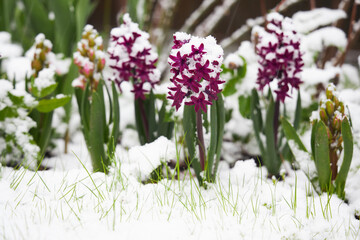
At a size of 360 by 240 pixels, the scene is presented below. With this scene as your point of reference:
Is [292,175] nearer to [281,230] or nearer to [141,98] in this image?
[281,230]

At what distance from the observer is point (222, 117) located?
1664mm

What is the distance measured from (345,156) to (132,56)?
1037mm

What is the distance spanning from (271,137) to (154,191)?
26.4 inches

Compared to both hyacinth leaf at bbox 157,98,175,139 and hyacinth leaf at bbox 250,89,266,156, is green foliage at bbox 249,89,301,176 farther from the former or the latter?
hyacinth leaf at bbox 157,98,175,139

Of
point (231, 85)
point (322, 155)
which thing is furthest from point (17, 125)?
point (322, 155)

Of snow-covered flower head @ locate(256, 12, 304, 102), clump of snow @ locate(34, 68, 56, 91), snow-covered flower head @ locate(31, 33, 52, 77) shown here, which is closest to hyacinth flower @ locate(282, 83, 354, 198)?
snow-covered flower head @ locate(256, 12, 304, 102)

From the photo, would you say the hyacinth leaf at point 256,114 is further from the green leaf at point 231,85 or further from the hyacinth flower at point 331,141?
the hyacinth flower at point 331,141

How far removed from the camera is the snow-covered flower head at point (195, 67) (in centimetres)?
136

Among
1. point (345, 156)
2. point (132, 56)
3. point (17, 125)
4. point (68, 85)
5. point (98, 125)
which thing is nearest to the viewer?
point (345, 156)

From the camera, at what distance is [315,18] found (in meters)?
2.38

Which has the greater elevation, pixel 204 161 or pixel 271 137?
pixel 271 137

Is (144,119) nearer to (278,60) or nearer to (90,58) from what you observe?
(90,58)

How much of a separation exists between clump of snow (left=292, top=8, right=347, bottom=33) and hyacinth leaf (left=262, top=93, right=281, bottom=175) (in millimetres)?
766

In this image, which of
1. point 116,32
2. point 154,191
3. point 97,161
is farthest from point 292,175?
point 116,32
